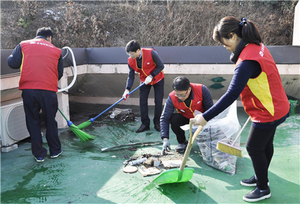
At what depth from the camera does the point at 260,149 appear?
1.90 m

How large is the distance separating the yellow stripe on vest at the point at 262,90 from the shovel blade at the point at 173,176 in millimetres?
903

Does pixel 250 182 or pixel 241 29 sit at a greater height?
pixel 241 29

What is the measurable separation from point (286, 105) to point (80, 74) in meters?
3.95

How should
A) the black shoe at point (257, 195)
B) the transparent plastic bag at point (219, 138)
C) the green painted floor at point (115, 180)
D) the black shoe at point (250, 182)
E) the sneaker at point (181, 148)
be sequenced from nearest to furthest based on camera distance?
the black shoe at point (257, 195), the green painted floor at point (115, 180), the black shoe at point (250, 182), the transparent plastic bag at point (219, 138), the sneaker at point (181, 148)

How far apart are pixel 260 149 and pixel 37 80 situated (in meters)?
2.41

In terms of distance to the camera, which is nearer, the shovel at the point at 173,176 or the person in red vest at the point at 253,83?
the person in red vest at the point at 253,83

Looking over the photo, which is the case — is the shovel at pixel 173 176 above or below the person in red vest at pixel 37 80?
below

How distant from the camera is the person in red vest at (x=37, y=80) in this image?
2.84m

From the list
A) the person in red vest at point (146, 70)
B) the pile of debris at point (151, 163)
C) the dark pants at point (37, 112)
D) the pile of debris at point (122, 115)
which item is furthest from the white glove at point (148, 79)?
the dark pants at point (37, 112)

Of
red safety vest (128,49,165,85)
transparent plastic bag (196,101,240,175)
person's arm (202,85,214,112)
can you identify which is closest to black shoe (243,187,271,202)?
transparent plastic bag (196,101,240,175)

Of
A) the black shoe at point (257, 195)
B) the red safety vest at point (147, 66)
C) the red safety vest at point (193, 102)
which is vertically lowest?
the black shoe at point (257, 195)

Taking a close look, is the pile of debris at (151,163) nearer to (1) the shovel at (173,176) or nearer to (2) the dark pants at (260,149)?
(1) the shovel at (173,176)

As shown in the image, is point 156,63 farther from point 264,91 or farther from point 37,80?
point 264,91

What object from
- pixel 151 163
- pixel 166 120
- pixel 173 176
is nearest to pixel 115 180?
pixel 151 163
